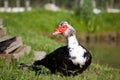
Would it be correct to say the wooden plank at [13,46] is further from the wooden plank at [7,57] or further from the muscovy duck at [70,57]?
the muscovy duck at [70,57]

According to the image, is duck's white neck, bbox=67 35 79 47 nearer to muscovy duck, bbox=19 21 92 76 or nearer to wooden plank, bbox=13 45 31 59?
muscovy duck, bbox=19 21 92 76

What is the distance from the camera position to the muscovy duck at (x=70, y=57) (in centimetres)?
1438

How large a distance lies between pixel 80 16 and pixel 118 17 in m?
4.88

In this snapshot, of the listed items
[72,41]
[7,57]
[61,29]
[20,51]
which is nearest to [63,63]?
[72,41]

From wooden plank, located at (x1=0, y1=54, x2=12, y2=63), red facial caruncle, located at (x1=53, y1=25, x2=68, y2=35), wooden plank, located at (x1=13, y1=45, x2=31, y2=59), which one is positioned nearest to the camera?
red facial caruncle, located at (x1=53, y1=25, x2=68, y2=35)

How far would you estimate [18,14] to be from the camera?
5144 centimetres

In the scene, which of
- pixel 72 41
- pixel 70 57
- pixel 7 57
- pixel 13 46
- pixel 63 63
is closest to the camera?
pixel 70 57

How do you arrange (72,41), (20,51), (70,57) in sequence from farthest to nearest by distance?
(20,51) < (72,41) < (70,57)

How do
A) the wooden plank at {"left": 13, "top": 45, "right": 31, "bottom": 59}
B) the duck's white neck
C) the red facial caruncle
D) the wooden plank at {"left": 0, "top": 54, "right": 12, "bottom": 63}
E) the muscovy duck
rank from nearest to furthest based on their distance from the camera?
the muscovy duck, the duck's white neck, the red facial caruncle, the wooden plank at {"left": 0, "top": 54, "right": 12, "bottom": 63}, the wooden plank at {"left": 13, "top": 45, "right": 31, "bottom": 59}

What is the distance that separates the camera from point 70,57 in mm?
14391

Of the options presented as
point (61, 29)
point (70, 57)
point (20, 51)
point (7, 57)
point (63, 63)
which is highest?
point (61, 29)

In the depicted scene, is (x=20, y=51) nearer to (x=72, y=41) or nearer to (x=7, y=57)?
(x=7, y=57)

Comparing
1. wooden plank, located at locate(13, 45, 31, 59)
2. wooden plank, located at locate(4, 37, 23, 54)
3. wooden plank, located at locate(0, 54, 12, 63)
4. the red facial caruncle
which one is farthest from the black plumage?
wooden plank, located at locate(13, 45, 31, 59)

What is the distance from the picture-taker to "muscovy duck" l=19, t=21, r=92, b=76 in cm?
1438
